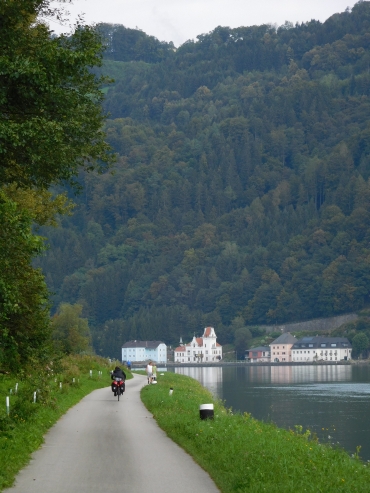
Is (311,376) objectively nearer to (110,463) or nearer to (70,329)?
Result: (70,329)

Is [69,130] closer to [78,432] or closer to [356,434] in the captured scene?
[78,432]

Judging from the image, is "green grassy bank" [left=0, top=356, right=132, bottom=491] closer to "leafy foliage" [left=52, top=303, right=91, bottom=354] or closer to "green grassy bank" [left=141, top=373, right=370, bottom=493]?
"green grassy bank" [left=141, top=373, right=370, bottom=493]

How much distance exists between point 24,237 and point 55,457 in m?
4.61

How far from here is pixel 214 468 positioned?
643 inches

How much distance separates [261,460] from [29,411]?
26.7 ft

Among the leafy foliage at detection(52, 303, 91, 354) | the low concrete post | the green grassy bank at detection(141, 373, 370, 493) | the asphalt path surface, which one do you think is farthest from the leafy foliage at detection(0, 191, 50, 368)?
the leafy foliage at detection(52, 303, 91, 354)

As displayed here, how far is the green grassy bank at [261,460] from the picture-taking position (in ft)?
47.0

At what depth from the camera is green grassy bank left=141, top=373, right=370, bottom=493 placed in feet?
47.0

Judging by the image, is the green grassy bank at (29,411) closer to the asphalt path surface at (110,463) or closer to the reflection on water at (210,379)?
the asphalt path surface at (110,463)

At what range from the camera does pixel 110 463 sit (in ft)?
56.3

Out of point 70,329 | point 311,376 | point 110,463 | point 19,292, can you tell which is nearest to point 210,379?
point 311,376

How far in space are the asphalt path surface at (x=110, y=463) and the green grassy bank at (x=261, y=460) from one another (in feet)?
1.02

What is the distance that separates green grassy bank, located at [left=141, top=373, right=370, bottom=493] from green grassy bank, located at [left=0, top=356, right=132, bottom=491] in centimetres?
310

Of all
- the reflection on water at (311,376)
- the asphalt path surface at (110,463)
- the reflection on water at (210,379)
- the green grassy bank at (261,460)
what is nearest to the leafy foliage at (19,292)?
the asphalt path surface at (110,463)
